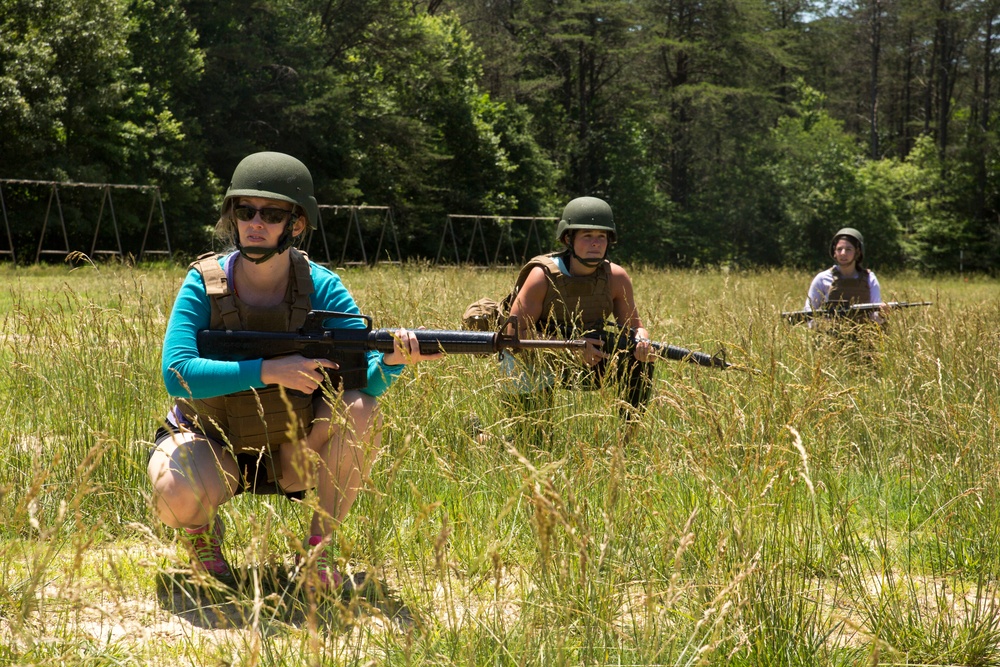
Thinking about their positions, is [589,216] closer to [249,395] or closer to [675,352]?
[675,352]

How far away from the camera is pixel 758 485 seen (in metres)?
2.22

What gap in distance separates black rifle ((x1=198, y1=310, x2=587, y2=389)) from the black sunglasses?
1.10 ft

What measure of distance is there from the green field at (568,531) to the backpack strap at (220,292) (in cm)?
66

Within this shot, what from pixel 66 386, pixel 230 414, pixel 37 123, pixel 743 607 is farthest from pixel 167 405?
pixel 37 123

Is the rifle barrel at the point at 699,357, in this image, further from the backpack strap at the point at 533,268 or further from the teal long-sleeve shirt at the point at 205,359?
the teal long-sleeve shirt at the point at 205,359

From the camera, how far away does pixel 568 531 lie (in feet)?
5.52

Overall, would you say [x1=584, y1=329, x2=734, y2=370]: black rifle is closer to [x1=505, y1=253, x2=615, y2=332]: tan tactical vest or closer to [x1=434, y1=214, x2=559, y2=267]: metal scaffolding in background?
[x1=505, y1=253, x2=615, y2=332]: tan tactical vest

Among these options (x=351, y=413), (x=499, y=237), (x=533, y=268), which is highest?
(x=533, y=268)

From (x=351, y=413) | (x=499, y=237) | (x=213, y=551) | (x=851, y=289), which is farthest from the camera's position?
(x=499, y=237)

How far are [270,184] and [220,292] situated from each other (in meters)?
0.40

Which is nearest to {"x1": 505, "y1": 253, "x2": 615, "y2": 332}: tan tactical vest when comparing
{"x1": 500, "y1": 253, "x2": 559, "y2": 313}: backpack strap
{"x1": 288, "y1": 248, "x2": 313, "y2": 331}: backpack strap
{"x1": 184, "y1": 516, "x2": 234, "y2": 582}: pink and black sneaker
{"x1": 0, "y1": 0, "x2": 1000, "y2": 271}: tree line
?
{"x1": 500, "y1": 253, "x2": 559, "y2": 313}: backpack strap

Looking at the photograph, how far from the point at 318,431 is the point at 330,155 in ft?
93.8

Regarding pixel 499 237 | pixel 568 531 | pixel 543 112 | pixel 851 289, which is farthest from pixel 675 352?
pixel 543 112

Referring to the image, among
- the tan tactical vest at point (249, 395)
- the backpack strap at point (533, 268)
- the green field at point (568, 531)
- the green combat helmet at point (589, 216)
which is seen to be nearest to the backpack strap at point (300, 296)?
A: the tan tactical vest at point (249, 395)
